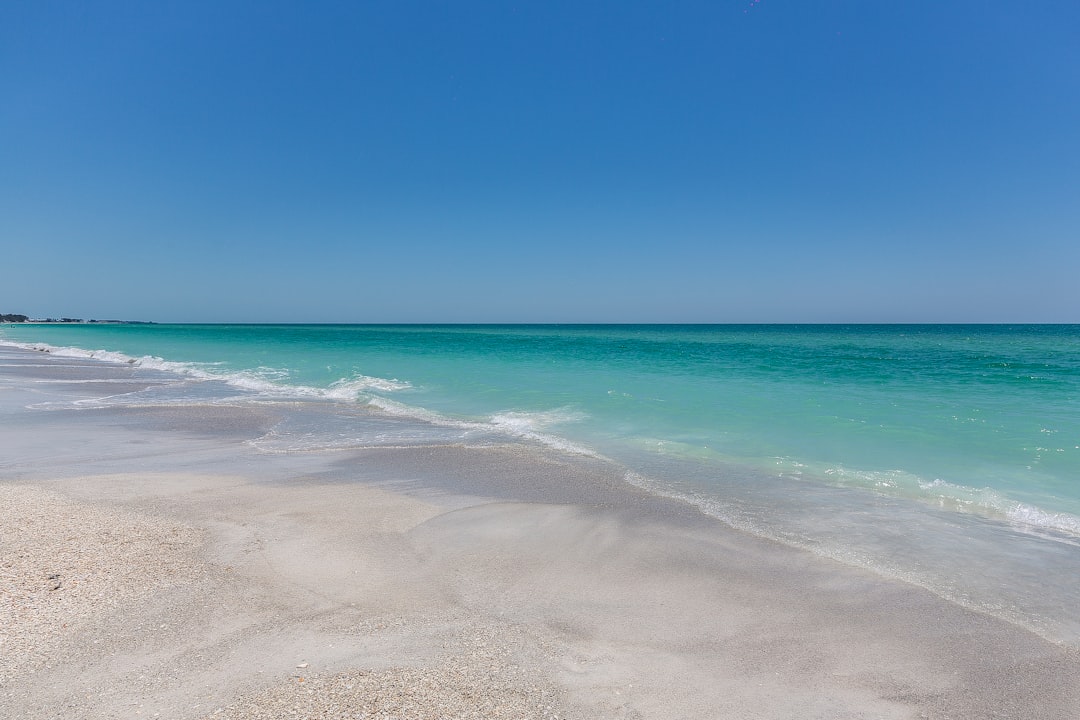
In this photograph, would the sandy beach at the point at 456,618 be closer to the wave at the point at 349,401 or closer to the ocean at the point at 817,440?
the ocean at the point at 817,440

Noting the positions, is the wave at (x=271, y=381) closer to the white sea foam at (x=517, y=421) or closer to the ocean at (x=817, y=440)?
the ocean at (x=817, y=440)

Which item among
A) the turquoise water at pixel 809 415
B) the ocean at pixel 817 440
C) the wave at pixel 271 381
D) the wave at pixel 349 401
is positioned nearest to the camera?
the ocean at pixel 817 440

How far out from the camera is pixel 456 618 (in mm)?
4273

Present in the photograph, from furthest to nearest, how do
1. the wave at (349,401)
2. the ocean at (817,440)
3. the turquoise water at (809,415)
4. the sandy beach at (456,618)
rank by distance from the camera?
1. the wave at (349,401)
2. the turquoise water at (809,415)
3. the ocean at (817,440)
4. the sandy beach at (456,618)

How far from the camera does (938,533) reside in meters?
6.33

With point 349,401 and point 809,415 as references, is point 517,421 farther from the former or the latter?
point 809,415

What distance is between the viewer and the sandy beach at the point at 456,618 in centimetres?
337

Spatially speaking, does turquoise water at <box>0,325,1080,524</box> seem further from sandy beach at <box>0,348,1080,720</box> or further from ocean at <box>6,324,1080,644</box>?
sandy beach at <box>0,348,1080,720</box>

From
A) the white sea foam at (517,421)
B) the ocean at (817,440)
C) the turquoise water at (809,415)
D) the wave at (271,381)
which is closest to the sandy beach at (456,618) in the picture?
the ocean at (817,440)

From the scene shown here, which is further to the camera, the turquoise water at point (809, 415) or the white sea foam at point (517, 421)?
the white sea foam at point (517, 421)

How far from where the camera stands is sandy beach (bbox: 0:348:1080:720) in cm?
337

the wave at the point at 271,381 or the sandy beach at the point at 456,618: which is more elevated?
the wave at the point at 271,381

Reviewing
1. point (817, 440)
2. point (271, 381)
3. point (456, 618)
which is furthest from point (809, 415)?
point (271, 381)

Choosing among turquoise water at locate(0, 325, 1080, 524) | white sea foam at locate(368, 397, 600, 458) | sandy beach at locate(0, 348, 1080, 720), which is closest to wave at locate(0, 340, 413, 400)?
turquoise water at locate(0, 325, 1080, 524)
